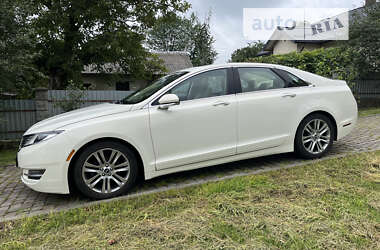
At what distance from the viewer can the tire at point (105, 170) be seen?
3.11 meters

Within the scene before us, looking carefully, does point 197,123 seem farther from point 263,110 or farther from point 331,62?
point 331,62

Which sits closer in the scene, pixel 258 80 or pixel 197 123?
pixel 197 123

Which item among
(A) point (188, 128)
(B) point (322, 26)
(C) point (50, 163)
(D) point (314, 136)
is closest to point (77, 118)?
(C) point (50, 163)

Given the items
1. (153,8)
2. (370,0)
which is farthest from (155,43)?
(153,8)

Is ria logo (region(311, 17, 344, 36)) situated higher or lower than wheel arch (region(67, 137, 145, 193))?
higher

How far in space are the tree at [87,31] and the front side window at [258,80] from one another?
6.25 metres

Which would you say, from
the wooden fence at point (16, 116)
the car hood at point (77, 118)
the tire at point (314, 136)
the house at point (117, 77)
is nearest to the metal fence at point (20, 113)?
the wooden fence at point (16, 116)

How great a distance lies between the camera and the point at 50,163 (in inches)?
117

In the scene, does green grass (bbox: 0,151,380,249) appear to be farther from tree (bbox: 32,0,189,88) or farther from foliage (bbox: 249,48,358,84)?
foliage (bbox: 249,48,358,84)

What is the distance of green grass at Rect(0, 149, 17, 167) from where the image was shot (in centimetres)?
558

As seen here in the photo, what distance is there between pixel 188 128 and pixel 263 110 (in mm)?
1219

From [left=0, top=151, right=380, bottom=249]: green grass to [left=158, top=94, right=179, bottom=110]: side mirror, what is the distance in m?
1.11

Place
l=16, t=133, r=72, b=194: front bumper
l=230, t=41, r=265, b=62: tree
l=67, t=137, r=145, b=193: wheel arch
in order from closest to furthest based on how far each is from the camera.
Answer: l=16, t=133, r=72, b=194: front bumper → l=67, t=137, r=145, b=193: wheel arch → l=230, t=41, r=265, b=62: tree

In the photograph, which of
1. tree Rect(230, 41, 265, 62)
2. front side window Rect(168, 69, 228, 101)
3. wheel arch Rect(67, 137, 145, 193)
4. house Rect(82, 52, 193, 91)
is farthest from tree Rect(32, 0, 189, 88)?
tree Rect(230, 41, 265, 62)
